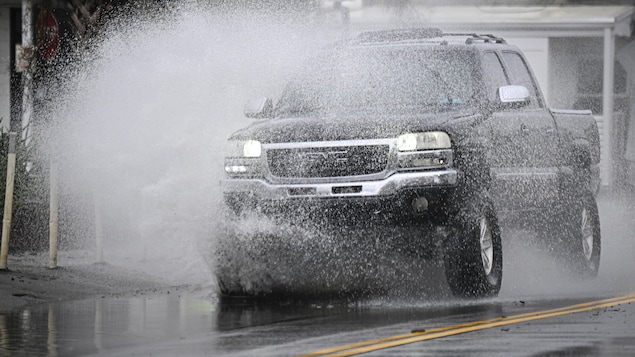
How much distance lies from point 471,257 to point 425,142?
90 cm

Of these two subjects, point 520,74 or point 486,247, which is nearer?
point 486,247

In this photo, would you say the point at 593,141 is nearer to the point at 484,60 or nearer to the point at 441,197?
the point at 484,60

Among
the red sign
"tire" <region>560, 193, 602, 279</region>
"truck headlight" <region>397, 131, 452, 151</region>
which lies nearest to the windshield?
"truck headlight" <region>397, 131, 452, 151</region>

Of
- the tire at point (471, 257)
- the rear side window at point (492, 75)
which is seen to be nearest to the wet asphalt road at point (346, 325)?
the tire at point (471, 257)

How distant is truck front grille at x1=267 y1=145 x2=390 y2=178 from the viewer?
12258 millimetres

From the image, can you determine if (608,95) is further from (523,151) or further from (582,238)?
(523,151)

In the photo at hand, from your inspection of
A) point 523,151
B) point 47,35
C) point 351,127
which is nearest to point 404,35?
point 523,151

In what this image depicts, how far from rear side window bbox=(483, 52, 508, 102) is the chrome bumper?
140cm

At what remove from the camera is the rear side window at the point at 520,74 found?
14438 millimetres

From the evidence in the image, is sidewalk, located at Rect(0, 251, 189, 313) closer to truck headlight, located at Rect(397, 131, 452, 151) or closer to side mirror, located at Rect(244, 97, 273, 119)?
side mirror, located at Rect(244, 97, 273, 119)

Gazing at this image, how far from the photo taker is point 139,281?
14492mm

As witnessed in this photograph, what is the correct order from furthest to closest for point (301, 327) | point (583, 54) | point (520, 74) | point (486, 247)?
point (583, 54)
point (520, 74)
point (486, 247)
point (301, 327)

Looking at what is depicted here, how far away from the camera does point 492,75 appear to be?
13695 mm

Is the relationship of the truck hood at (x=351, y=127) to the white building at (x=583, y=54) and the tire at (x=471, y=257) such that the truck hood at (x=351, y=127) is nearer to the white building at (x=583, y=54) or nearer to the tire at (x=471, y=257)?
the tire at (x=471, y=257)
